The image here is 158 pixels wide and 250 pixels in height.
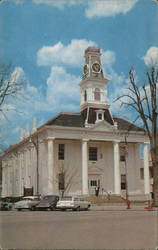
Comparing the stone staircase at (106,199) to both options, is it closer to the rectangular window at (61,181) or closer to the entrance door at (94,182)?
the entrance door at (94,182)

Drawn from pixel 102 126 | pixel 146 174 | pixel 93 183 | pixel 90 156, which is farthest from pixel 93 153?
pixel 146 174

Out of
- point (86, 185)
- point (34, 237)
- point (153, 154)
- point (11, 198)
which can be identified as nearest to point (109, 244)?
point (34, 237)

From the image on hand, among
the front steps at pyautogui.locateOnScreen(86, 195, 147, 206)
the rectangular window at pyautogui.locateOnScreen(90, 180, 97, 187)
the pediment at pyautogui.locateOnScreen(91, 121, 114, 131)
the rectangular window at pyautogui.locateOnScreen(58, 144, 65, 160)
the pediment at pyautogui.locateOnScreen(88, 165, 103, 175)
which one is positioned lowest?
the front steps at pyautogui.locateOnScreen(86, 195, 147, 206)

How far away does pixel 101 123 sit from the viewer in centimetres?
4388

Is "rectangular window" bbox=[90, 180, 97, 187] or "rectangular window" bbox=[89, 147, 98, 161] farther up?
"rectangular window" bbox=[89, 147, 98, 161]

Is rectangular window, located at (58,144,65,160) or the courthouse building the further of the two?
rectangular window, located at (58,144,65,160)

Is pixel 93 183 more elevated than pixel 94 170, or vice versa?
pixel 94 170

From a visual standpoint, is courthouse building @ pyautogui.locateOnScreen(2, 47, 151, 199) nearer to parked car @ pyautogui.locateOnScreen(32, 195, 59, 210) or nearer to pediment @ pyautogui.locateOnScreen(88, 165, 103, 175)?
pediment @ pyautogui.locateOnScreen(88, 165, 103, 175)

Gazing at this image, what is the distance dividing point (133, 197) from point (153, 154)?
18.7 meters

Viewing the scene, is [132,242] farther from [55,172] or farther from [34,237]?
[55,172]

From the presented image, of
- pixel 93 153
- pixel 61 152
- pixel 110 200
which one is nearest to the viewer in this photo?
pixel 110 200

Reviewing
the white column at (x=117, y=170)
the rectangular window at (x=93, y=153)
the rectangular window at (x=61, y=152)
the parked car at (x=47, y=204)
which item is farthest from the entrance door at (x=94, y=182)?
the parked car at (x=47, y=204)

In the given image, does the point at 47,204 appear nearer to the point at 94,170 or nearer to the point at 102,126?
the point at 102,126

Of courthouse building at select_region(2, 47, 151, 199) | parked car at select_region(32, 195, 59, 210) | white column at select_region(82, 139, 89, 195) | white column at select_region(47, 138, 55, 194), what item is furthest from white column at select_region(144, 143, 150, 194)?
parked car at select_region(32, 195, 59, 210)
